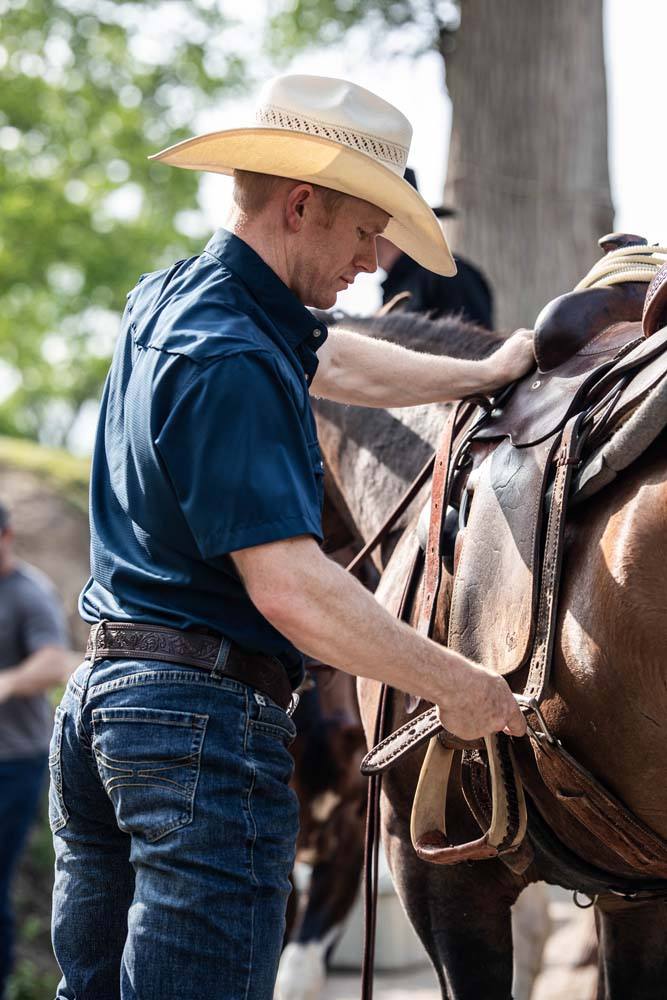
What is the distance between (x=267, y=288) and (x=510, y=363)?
0.79 meters

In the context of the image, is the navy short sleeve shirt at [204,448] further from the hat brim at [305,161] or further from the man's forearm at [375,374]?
the man's forearm at [375,374]

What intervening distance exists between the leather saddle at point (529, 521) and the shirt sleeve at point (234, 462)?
0.50 meters

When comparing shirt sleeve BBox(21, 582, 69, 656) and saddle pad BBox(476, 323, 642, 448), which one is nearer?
saddle pad BBox(476, 323, 642, 448)

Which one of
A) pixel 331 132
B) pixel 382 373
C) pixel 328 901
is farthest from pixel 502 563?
pixel 328 901

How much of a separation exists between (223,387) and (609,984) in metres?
A: 1.66

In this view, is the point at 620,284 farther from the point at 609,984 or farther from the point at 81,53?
the point at 81,53

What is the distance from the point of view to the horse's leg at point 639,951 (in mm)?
2682

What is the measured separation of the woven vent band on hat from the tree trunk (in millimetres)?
4705

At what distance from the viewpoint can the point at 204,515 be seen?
1925 mm

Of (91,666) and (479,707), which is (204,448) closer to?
(91,666)

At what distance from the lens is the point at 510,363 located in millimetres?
2756

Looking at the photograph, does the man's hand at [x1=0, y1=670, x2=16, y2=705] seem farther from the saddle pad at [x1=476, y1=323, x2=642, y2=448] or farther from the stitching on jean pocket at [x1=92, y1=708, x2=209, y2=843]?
the stitching on jean pocket at [x1=92, y1=708, x2=209, y2=843]

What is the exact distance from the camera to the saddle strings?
8.73ft

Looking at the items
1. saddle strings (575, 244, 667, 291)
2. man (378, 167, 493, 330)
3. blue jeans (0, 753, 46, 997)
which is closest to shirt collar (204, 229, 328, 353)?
saddle strings (575, 244, 667, 291)
